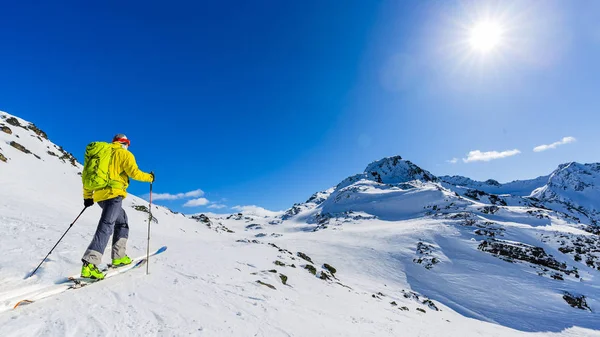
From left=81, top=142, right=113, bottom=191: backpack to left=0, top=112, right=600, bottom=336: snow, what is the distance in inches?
85.9

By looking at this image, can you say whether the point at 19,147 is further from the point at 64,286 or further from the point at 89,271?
the point at 64,286

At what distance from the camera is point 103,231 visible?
20.6 feet

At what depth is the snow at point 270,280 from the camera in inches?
199

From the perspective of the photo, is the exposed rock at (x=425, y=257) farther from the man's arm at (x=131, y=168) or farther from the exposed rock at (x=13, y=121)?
the exposed rock at (x=13, y=121)

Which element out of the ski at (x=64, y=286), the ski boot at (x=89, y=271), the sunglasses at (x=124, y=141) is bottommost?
the ski at (x=64, y=286)

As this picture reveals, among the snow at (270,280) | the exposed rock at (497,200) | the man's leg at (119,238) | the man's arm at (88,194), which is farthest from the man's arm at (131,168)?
the exposed rock at (497,200)

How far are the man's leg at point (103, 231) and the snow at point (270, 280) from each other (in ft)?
2.04

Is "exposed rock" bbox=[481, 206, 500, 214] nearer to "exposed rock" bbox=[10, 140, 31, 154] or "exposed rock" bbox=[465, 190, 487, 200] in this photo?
"exposed rock" bbox=[465, 190, 487, 200]

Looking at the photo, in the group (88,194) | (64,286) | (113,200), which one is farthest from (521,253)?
(64,286)

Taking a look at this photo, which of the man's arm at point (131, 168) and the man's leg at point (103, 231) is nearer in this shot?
the man's leg at point (103, 231)

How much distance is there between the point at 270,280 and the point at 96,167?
301 inches

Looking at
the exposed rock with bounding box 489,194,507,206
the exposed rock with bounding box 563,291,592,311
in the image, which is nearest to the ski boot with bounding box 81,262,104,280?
the exposed rock with bounding box 563,291,592,311

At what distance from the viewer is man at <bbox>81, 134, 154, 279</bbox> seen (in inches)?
238

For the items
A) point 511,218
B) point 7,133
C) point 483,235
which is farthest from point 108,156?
point 511,218
